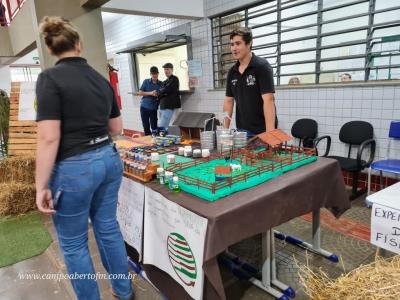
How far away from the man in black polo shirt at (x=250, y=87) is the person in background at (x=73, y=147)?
1.07 m

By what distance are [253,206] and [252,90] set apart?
1155mm

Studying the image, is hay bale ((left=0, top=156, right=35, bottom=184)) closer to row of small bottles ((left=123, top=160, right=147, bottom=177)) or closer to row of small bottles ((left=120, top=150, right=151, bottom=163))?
row of small bottles ((left=120, top=150, right=151, bottom=163))

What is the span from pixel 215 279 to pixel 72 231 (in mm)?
723

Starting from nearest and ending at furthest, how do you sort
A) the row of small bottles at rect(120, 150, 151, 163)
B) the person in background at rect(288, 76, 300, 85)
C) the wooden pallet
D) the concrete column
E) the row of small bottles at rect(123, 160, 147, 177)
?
the row of small bottles at rect(123, 160, 147, 177)
the row of small bottles at rect(120, 150, 151, 163)
the concrete column
the wooden pallet
the person in background at rect(288, 76, 300, 85)

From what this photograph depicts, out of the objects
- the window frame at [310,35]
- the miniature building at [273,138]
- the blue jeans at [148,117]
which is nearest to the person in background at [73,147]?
the miniature building at [273,138]

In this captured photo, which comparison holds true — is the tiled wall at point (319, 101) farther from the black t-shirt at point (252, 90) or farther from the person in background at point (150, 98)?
the black t-shirt at point (252, 90)

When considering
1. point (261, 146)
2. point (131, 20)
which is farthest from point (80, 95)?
point (131, 20)

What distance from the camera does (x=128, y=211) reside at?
6.07 ft

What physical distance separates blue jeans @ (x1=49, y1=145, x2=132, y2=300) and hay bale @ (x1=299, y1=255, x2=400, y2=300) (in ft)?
3.32

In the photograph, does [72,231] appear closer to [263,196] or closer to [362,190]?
[263,196]

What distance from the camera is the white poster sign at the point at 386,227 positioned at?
1395mm

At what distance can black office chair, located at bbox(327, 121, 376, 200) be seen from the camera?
2843mm

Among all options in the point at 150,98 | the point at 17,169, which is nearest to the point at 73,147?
the point at 17,169

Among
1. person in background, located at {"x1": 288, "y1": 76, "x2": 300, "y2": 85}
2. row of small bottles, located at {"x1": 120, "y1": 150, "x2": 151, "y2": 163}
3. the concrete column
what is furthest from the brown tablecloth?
person in background, located at {"x1": 288, "y1": 76, "x2": 300, "y2": 85}
